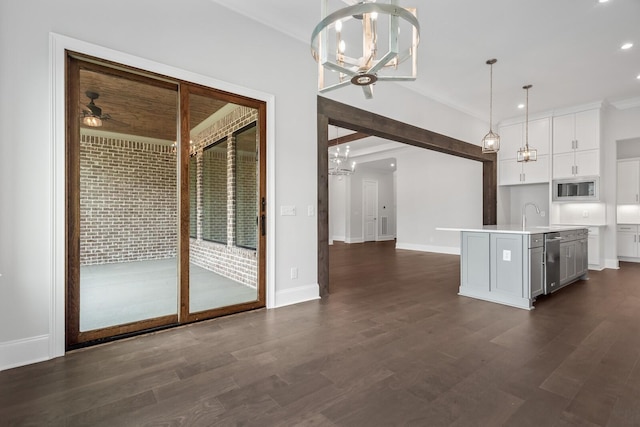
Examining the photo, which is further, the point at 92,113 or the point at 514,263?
the point at 514,263

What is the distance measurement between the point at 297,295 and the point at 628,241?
7.77 metres

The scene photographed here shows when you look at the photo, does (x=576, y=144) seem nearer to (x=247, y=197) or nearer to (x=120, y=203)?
(x=247, y=197)

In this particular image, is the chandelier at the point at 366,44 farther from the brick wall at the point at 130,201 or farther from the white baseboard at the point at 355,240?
the white baseboard at the point at 355,240

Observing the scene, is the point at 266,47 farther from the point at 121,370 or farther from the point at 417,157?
the point at 417,157

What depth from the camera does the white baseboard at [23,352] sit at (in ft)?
7.13

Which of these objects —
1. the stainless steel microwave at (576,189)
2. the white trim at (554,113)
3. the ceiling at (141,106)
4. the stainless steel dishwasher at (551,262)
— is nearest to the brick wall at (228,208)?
the ceiling at (141,106)

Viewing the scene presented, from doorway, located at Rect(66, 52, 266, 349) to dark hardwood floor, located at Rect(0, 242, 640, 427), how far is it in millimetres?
355

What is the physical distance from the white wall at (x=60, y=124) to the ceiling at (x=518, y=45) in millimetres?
382

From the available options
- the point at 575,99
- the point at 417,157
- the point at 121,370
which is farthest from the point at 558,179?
the point at 121,370

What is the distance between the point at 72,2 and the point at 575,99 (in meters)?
7.73

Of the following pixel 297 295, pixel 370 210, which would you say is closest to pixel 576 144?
pixel 297 295

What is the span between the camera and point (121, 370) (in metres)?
2.16

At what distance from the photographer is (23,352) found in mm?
2234

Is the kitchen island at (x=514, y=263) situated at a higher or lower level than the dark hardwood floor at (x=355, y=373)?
higher
